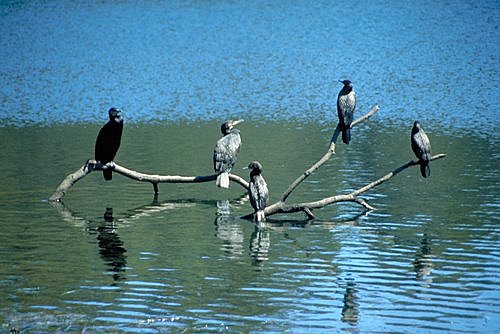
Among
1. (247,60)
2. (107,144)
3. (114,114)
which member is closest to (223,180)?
(107,144)

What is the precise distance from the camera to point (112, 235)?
14.4 m

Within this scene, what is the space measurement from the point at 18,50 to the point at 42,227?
31326 mm

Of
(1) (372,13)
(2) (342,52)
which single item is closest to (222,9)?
(1) (372,13)

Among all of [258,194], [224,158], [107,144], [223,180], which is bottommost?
[258,194]

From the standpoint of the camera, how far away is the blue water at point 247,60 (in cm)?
3123

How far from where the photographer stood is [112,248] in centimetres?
1351

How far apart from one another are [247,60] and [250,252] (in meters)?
30.3

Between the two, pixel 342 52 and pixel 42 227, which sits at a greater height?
pixel 342 52

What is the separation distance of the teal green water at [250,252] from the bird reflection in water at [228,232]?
3cm

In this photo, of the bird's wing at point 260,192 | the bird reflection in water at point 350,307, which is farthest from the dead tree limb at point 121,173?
the bird reflection in water at point 350,307

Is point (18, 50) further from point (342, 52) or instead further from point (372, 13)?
point (372, 13)

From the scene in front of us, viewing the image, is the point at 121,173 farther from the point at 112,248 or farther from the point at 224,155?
the point at 112,248

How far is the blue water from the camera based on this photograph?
31.2 metres

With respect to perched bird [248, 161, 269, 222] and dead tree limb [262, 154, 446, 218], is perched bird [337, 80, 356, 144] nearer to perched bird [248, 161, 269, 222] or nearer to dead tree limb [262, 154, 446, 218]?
dead tree limb [262, 154, 446, 218]
